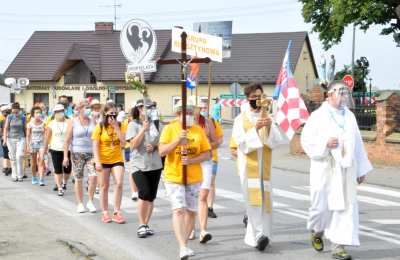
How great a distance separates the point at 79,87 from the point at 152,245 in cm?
5345

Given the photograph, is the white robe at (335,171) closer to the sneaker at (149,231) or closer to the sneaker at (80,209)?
the sneaker at (149,231)

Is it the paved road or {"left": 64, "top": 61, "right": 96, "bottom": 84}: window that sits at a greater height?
{"left": 64, "top": 61, "right": 96, "bottom": 84}: window

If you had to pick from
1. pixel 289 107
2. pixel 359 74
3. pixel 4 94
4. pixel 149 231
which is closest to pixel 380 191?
pixel 289 107

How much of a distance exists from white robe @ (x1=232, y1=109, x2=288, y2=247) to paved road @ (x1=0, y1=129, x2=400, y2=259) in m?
0.23

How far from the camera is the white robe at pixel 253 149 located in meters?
7.81

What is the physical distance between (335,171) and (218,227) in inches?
97.7

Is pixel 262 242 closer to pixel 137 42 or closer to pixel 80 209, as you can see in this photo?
pixel 137 42

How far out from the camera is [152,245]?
8438 millimetres

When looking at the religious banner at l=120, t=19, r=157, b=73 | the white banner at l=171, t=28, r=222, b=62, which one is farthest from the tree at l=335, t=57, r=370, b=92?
the religious banner at l=120, t=19, r=157, b=73

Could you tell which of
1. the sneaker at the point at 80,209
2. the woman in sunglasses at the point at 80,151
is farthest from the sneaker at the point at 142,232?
the sneaker at the point at 80,209

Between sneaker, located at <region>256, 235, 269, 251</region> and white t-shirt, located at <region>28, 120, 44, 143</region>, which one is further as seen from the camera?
white t-shirt, located at <region>28, 120, 44, 143</region>

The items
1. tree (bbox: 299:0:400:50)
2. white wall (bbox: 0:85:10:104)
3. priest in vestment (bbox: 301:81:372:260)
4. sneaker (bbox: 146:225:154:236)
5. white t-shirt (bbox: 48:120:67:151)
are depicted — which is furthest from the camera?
white wall (bbox: 0:85:10:104)

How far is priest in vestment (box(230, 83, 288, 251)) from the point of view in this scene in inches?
307

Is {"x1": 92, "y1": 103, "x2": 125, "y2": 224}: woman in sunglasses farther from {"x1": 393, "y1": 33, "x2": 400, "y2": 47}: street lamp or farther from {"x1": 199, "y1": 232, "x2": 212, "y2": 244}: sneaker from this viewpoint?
{"x1": 393, "y1": 33, "x2": 400, "y2": 47}: street lamp
